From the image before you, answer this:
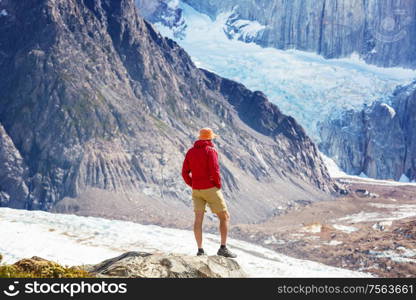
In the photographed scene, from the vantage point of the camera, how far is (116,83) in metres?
167

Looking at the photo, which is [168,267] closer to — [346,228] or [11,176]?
[11,176]

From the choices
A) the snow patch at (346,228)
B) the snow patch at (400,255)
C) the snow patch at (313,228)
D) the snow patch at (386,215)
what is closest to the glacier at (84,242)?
the snow patch at (400,255)

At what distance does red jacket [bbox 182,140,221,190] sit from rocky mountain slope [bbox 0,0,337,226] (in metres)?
106

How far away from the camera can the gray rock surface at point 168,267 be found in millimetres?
21172

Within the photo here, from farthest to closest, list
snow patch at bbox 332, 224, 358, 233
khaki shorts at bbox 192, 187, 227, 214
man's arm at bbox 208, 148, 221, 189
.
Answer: snow patch at bbox 332, 224, 358, 233, khaki shorts at bbox 192, 187, 227, 214, man's arm at bbox 208, 148, 221, 189

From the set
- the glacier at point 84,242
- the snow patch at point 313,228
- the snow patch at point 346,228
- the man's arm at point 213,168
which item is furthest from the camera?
the snow patch at point 346,228

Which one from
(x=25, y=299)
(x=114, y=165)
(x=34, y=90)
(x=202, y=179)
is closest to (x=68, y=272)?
(x=25, y=299)

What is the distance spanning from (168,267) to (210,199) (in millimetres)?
2990

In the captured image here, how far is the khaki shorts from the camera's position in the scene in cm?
2370

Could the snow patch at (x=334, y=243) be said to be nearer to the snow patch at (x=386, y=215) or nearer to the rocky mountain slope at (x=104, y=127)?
the rocky mountain slope at (x=104, y=127)

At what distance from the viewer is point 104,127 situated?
151250mm

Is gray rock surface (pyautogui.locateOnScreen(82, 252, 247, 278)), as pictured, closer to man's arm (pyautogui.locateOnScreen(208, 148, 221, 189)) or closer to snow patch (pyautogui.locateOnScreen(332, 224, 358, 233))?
man's arm (pyautogui.locateOnScreen(208, 148, 221, 189))

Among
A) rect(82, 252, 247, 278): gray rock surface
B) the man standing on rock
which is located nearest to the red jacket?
the man standing on rock

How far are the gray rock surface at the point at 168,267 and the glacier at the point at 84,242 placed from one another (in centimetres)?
2448
